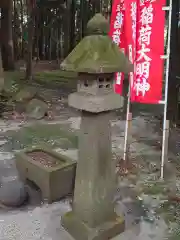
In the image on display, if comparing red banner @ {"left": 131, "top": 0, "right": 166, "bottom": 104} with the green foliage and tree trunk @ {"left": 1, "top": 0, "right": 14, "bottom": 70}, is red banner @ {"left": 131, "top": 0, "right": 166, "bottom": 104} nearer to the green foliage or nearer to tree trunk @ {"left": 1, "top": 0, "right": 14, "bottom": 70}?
the green foliage

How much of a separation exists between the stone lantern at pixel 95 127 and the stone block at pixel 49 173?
25.4 inches

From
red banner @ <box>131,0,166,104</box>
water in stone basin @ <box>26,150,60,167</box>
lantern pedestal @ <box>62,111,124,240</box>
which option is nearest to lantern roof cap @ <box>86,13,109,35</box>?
lantern pedestal @ <box>62,111,124,240</box>

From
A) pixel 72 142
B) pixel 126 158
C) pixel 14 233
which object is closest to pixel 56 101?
pixel 72 142

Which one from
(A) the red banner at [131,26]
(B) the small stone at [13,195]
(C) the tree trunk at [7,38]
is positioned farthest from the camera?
(C) the tree trunk at [7,38]

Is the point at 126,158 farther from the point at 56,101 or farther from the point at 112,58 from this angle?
the point at 56,101

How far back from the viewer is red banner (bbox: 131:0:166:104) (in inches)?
167

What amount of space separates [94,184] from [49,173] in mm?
880

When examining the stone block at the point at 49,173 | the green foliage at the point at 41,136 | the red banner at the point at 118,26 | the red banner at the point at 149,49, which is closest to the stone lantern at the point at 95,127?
the stone block at the point at 49,173

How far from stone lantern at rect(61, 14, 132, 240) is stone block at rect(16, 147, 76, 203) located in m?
0.64

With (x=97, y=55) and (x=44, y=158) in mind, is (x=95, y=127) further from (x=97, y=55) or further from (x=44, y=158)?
(x=44, y=158)

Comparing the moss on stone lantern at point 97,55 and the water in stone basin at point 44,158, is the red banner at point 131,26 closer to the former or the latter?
the moss on stone lantern at point 97,55

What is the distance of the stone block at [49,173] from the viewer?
394 cm

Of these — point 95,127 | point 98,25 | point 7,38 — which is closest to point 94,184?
point 95,127

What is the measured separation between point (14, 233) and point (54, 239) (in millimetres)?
481
